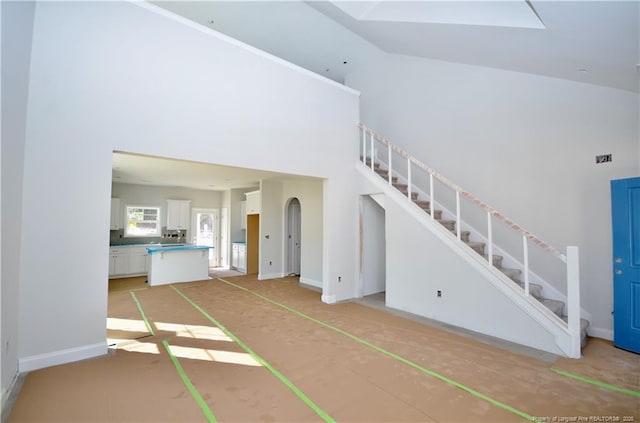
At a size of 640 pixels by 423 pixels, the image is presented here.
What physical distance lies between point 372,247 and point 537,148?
11.4ft

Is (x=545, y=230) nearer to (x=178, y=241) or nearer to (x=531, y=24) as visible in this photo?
(x=531, y=24)

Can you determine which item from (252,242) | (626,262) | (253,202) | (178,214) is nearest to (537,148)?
(626,262)

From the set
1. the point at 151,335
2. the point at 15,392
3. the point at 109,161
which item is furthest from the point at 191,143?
the point at 15,392

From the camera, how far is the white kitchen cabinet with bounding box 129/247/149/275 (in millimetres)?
8719

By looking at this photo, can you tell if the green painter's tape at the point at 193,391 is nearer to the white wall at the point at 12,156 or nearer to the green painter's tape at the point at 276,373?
the green painter's tape at the point at 276,373

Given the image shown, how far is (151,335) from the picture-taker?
4.09 metres

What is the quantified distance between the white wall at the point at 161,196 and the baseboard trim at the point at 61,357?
6875mm

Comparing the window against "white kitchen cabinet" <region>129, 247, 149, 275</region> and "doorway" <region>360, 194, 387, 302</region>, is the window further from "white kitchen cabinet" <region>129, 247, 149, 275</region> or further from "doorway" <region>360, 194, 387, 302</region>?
"doorway" <region>360, 194, 387, 302</region>

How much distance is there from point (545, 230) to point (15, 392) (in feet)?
22.0

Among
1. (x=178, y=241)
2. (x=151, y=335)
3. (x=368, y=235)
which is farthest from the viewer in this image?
(x=178, y=241)

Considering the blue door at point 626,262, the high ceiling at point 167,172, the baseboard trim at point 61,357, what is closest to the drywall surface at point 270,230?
A: the high ceiling at point 167,172

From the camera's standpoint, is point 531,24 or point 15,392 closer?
point 15,392

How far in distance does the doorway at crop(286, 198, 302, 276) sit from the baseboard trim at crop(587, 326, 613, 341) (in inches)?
251

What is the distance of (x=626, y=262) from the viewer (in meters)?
3.76
